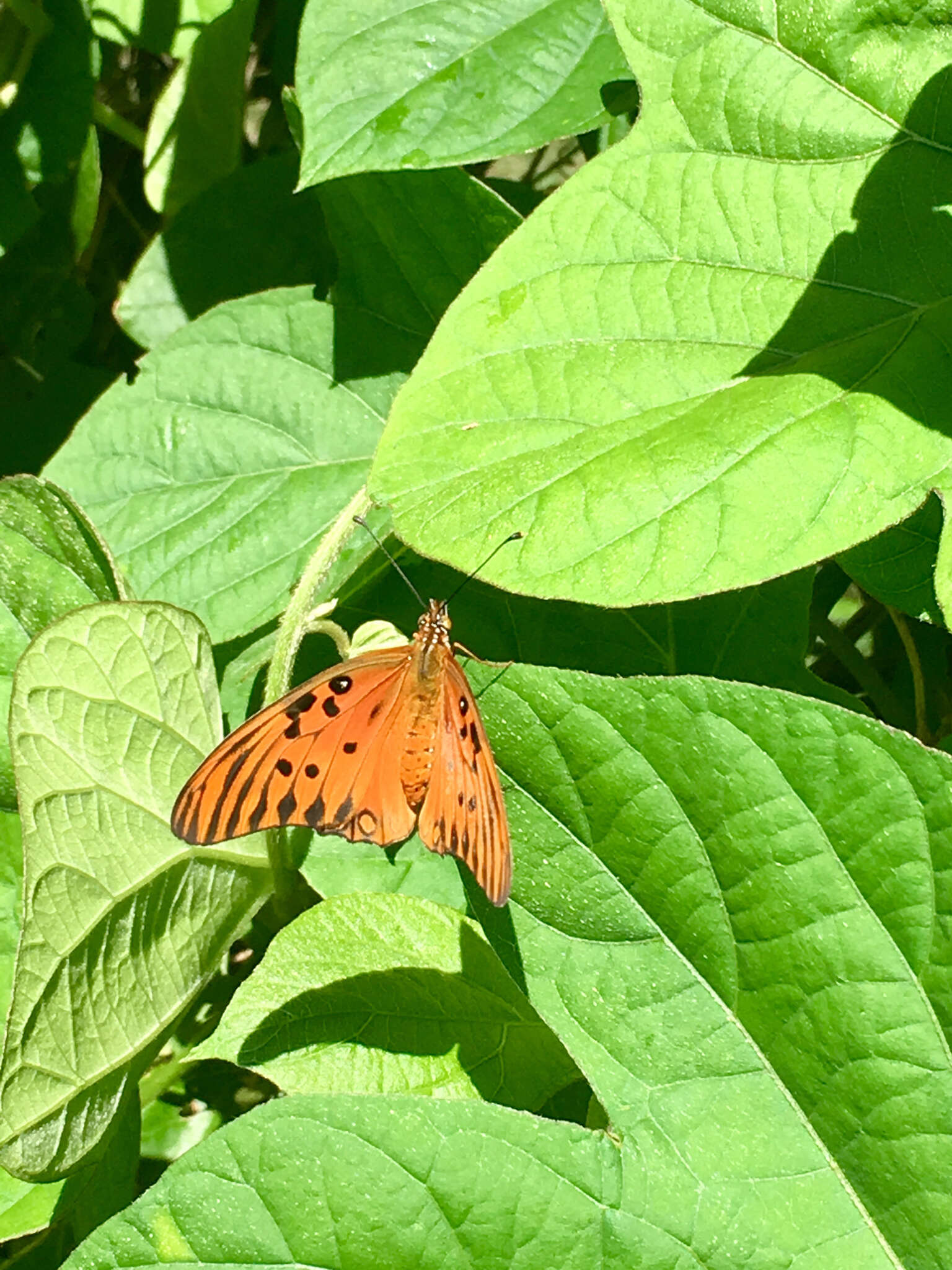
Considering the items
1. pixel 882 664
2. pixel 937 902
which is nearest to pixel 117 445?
pixel 882 664

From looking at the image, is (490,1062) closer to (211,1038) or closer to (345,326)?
(211,1038)

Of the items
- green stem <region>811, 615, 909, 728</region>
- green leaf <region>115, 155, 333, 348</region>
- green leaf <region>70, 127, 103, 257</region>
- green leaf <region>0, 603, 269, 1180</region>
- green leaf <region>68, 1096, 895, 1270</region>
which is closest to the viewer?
green leaf <region>68, 1096, 895, 1270</region>

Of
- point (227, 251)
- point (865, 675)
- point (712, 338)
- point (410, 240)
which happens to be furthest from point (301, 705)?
point (227, 251)

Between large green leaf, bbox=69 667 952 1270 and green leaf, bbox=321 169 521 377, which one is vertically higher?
green leaf, bbox=321 169 521 377

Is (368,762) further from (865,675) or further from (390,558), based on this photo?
(865,675)

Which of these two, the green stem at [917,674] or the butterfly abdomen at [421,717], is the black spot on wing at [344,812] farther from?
the green stem at [917,674]

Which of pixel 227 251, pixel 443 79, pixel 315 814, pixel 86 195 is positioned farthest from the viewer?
pixel 86 195

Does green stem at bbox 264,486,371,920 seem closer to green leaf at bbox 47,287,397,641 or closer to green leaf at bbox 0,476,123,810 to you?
green leaf at bbox 0,476,123,810

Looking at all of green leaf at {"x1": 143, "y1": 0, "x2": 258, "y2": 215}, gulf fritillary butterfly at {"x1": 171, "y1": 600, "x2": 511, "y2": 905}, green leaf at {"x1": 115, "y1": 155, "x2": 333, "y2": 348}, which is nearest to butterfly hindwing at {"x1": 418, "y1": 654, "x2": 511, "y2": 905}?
gulf fritillary butterfly at {"x1": 171, "y1": 600, "x2": 511, "y2": 905}
